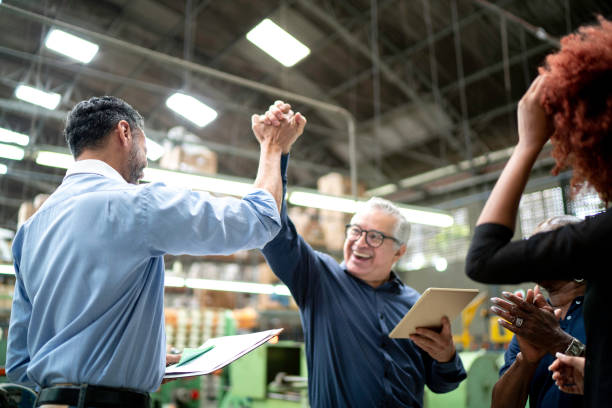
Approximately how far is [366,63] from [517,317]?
1076cm

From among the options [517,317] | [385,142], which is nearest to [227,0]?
[385,142]

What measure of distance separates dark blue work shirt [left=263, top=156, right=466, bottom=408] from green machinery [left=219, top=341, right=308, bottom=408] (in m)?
2.89

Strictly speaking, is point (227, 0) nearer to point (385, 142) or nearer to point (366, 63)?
point (366, 63)

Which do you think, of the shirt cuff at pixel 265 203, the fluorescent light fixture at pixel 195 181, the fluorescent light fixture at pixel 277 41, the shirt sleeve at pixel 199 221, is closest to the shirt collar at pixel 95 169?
the shirt sleeve at pixel 199 221

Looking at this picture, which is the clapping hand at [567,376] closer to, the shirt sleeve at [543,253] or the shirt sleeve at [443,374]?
the shirt sleeve at [543,253]

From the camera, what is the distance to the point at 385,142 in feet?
45.6

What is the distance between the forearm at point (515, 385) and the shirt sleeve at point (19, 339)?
1.44 meters

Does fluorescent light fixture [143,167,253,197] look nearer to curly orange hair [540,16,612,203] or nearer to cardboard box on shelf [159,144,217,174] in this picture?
cardboard box on shelf [159,144,217,174]

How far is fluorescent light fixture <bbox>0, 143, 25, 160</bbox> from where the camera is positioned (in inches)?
205

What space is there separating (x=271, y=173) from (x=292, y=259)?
599 mm

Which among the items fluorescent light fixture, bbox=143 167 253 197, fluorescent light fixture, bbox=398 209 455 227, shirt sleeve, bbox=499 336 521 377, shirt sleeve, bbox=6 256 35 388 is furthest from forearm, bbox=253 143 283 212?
fluorescent light fixture, bbox=398 209 455 227

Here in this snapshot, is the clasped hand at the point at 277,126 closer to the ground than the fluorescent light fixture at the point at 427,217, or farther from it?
closer to the ground

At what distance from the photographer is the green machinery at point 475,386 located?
502 cm

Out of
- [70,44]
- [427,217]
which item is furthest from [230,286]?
[70,44]
